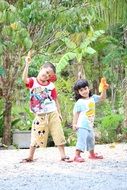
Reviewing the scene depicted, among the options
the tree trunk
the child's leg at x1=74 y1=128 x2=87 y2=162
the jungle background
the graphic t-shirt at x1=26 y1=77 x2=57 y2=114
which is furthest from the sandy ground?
the tree trunk

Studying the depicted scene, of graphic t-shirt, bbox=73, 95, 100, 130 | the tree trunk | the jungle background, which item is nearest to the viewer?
graphic t-shirt, bbox=73, 95, 100, 130

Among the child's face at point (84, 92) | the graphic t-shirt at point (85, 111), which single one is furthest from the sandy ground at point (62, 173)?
the child's face at point (84, 92)

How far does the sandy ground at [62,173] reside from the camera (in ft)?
15.3

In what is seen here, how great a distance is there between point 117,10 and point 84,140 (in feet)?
12.0

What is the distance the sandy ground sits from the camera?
15.3ft

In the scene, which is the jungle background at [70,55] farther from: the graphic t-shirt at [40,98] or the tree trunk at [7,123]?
the graphic t-shirt at [40,98]

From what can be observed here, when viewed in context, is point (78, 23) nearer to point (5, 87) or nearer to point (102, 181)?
point (102, 181)

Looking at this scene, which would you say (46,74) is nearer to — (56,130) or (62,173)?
(56,130)

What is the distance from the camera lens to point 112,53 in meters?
11.7

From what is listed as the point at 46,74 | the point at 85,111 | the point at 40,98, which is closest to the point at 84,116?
the point at 85,111

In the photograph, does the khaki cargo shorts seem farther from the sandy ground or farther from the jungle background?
the jungle background

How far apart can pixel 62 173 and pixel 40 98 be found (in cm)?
125

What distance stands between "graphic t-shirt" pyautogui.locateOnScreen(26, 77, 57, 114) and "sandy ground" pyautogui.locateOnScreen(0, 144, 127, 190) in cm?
67

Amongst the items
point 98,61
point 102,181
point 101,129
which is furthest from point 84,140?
point 98,61
